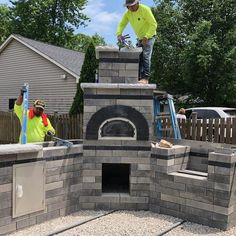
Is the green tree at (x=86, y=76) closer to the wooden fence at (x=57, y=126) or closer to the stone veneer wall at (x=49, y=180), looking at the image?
the wooden fence at (x=57, y=126)

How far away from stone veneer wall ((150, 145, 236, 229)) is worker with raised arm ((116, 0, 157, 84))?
1.68 metres

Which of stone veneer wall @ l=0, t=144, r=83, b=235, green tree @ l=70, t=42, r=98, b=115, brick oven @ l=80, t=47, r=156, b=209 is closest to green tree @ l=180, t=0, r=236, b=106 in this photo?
green tree @ l=70, t=42, r=98, b=115

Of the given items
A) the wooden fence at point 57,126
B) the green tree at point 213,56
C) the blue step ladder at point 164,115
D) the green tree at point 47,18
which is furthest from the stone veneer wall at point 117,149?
the green tree at point 47,18

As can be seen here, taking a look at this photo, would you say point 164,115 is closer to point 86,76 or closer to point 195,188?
point 195,188

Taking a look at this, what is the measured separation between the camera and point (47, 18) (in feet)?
121

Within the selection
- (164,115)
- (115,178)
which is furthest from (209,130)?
(115,178)

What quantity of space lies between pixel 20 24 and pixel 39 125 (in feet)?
104

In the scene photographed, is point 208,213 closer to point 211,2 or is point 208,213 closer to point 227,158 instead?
point 227,158

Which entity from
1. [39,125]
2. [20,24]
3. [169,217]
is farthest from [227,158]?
[20,24]

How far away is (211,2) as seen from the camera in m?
21.4

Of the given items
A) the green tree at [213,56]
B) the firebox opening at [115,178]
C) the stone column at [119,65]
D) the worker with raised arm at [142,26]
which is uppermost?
the green tree at [213,56]

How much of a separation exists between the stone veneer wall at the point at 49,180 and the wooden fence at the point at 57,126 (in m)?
5.89

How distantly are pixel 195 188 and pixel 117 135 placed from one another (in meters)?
1.74

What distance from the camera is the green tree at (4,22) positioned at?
38528mm
